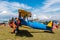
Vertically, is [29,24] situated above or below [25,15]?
below

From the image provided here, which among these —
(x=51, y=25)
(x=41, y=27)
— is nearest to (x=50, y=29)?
(x=51, y=25)

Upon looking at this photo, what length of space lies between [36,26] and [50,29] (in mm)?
3444

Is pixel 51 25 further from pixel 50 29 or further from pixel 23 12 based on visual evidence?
pixel 23 12

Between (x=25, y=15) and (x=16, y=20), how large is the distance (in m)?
1.64

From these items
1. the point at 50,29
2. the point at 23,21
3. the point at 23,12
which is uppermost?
the point at 23,12

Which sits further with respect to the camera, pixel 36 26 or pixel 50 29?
pixel 50 29

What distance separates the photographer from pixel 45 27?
24219mm

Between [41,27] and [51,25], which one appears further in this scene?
[51,25]

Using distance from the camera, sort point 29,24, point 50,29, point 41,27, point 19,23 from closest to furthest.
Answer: point 19,23 → point 29,24 → point 41,27 → point 50,29

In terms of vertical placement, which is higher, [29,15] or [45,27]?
[29,15]

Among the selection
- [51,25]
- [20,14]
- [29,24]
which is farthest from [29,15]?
[51,25]

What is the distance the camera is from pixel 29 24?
72.0ft

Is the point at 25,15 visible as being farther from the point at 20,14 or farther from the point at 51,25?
the point at 51,25

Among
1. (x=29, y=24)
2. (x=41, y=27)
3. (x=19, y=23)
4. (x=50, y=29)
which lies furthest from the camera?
(x=50, y=29)
